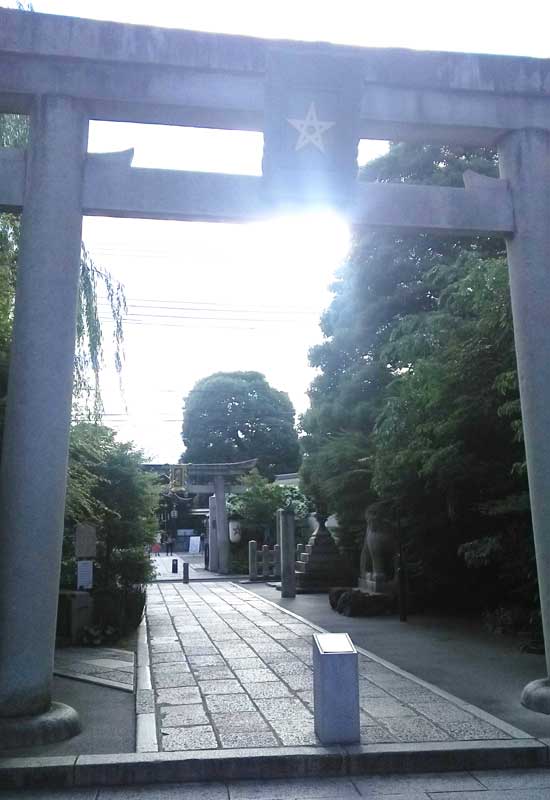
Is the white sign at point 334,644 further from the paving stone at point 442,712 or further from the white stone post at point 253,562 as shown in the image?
the white stone post at point 253,562

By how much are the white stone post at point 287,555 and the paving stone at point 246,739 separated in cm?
1224

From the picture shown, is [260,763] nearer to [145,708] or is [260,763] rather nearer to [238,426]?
[145,708]

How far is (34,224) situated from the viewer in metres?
→ 6.57

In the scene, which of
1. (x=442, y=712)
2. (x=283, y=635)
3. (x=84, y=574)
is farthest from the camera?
(x=283, y=635)

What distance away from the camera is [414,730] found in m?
6.05

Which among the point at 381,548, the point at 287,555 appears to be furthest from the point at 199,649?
the point at 287,555

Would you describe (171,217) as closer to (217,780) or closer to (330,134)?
(330,134)

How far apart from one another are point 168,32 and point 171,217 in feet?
5.88

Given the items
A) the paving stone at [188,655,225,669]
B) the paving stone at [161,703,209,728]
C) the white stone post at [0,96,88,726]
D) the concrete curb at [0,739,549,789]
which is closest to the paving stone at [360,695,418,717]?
the concrete curb at [0,739,549,789]

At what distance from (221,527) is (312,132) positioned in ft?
77.6

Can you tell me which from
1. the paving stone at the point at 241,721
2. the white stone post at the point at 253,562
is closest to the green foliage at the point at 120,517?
the paving stone at the point at 241,721

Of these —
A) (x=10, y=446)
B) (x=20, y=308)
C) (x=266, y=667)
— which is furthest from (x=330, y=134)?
(x=266, y=667)

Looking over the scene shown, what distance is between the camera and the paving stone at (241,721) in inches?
240

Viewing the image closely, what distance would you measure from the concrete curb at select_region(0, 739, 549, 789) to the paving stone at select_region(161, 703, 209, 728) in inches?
33.5
